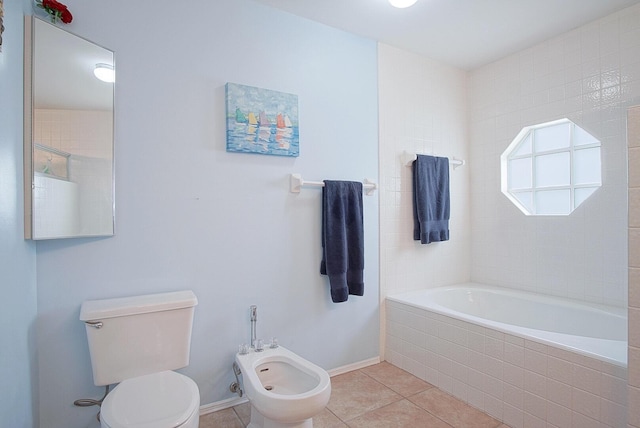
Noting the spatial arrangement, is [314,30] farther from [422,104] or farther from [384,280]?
[384,280]

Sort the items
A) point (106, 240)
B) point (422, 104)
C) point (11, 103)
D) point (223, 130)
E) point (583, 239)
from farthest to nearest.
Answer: point (422, 104)
point (583, 239)
point (223, 130)
point (106, 240)
point (11, 103)

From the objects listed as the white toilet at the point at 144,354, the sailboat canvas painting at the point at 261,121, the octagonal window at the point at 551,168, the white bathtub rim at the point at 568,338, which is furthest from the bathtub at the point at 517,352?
A: the white toilet at the point at 144,354

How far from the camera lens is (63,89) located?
1539 mm

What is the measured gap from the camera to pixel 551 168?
2691 millimetres

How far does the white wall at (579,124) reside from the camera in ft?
7.27

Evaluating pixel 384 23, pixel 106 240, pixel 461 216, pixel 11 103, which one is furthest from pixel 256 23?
pixel 461 216

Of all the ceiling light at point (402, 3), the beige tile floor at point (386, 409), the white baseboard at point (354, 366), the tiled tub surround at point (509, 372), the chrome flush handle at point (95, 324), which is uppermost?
the ceiling light at point (402, 3)

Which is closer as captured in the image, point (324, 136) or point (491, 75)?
point (324, 136)

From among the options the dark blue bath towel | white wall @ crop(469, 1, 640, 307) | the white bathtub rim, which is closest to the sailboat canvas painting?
the dark blue bath towel

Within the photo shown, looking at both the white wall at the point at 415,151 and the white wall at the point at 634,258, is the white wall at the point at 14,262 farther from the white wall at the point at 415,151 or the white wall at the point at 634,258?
the white wall at the point at 634,258

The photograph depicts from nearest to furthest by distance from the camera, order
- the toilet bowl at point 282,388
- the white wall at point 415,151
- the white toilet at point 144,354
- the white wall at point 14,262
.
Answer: the white wall at point 14,262 < the white toilet at point 144,354 < the toilet bowl at point 282,388 < the white wall at point 415,151

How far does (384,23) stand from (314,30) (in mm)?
482

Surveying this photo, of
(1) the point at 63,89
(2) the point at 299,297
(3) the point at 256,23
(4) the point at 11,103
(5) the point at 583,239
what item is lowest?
(2) the point at 299,297

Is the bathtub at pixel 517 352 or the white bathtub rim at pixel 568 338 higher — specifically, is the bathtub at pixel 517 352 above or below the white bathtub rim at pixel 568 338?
below
